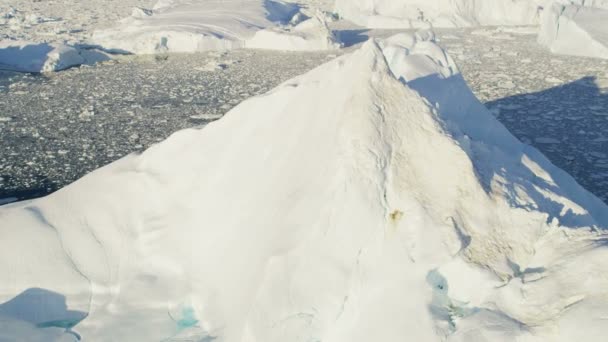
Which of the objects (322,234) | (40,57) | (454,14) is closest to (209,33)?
(40,57)

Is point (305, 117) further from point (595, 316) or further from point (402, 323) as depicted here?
point (595, 316)

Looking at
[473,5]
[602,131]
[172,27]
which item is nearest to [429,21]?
[473,5]

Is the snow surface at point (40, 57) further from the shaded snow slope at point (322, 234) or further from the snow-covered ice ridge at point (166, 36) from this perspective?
the shaded snow slope at point (322, 234)

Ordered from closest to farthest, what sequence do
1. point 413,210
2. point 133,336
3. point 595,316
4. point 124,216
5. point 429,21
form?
point 595,316 → point 413,210 → point 133,336 → point 124,216 → point 429,21

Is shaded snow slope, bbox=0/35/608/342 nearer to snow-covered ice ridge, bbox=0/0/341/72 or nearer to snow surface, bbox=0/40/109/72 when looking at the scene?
snow surface, bbox=0/40/109/72

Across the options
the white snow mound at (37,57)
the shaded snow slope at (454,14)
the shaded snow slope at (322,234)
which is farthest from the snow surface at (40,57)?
the shaded snow slope at (322,234)

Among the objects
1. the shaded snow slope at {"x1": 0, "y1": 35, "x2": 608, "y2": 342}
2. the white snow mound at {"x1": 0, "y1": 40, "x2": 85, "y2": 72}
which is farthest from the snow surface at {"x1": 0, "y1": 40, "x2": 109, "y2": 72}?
the shaded snow slope at {"x1": 0, "y1": 35, "x2": 608, "y2": 342}
